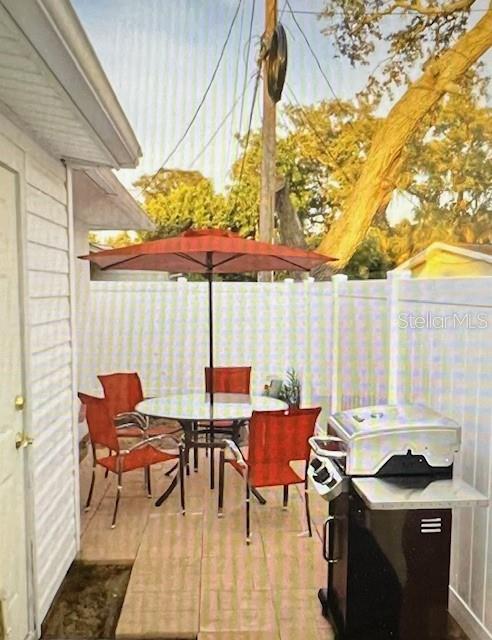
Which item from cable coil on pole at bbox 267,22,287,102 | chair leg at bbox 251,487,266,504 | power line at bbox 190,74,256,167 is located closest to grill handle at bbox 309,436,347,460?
chair leg at bbox 251,487,266,504

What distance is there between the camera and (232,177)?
10.5m

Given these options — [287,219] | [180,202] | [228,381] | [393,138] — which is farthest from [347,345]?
[393,138]

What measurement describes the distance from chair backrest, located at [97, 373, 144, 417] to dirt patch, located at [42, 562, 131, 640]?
1674 mm

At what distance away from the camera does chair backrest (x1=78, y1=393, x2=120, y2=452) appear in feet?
10.2

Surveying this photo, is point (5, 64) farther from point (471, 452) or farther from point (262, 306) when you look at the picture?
point (262, 306)

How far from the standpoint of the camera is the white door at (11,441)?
175 cm

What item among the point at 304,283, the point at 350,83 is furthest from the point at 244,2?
the point at 304,283

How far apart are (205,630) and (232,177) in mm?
9427

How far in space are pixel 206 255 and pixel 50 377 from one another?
1.71 m

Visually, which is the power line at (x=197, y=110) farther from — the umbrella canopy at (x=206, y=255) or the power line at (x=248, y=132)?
the umbrella canopy at (x=206, y=255)

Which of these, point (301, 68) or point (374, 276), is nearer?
point (301, 68)

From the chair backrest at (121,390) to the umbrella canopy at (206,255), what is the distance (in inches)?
37.0

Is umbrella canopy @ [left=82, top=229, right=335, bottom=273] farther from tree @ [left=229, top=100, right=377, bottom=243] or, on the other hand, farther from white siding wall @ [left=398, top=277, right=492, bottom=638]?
tree @ [left=229, top=100, right=377, bottom=243]

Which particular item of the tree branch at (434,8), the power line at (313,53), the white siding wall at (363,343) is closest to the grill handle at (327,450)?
the white siding wall at (363,343)
